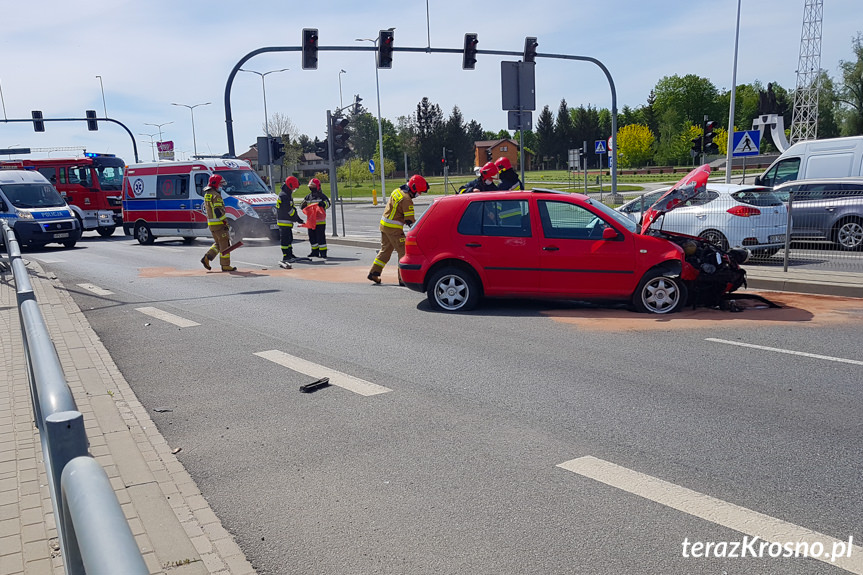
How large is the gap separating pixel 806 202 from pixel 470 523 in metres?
12.6

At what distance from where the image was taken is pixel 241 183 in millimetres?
22797

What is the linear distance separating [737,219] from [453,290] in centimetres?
649

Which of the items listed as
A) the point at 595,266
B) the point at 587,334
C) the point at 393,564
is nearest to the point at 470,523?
the point at 393,564

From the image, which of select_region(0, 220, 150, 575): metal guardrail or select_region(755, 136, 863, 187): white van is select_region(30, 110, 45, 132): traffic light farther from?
select_region(0, 220, 150, 575): metal guardrail

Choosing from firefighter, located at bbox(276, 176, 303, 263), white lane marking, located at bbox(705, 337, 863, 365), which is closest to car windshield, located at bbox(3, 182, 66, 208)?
firefighter, located at bbox(276, 176, 303, 263)

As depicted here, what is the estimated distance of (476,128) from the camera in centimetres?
14000

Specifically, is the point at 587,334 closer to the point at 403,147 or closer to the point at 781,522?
the point at 781,522

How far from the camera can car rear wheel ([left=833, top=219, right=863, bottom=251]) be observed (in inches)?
552

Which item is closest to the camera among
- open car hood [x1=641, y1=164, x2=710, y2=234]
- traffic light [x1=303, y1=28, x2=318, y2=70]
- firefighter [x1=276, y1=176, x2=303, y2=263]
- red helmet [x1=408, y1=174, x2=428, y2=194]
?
open car hood [x1=641, y1=164, x2=710, y2=234]

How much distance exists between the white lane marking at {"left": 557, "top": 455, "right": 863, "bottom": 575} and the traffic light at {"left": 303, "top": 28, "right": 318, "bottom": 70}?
19326 mm

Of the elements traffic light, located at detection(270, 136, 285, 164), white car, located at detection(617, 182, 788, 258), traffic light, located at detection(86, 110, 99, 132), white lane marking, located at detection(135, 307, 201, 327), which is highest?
traffic light, located at detection(86, 110, 99, 132)

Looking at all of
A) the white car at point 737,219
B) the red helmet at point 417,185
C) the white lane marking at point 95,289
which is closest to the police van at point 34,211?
the white lane marking at point 95,289

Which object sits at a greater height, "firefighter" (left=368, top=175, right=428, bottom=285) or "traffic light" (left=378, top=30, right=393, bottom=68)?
"traffic light" (left=378, top=30, right=393, bottom=68)


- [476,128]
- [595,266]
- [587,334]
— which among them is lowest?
[587,334]
